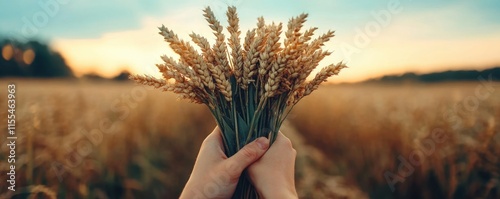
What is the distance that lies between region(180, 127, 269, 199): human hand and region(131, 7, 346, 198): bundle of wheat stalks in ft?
0.16

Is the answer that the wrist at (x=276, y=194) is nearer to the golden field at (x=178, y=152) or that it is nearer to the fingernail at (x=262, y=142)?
the fingernail at (x=262, y=142)

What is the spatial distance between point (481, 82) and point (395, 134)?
1.20 metres

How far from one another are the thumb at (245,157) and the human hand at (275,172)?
0.14 feet

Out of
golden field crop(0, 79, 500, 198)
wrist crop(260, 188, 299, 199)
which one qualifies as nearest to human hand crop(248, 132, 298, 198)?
wrist crop(260, 188, 299, 199)

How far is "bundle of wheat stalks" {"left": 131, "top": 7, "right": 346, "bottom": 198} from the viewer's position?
1260mm

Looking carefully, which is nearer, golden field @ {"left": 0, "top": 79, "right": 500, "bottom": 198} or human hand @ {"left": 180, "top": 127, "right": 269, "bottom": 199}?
human hand @ {"left": 180, "top": 127, "right": 269, "bottom": 199}

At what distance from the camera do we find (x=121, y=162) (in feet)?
11.6

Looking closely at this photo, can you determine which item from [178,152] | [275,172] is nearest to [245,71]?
[275,172]

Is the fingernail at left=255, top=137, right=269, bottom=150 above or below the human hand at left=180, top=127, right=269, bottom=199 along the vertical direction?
above

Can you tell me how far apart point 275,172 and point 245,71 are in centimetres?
32

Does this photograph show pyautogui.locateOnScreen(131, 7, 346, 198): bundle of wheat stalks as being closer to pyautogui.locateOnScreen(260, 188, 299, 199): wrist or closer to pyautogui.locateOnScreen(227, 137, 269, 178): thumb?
pyautogui.locateOnScreen(227, 137, 269, 178): thumb

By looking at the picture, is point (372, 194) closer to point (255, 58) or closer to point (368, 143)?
point (368, 143)

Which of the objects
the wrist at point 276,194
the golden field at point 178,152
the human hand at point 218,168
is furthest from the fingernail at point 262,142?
the golden field at point 178,152

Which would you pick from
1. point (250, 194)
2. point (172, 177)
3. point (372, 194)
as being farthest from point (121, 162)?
point (250, 194)
